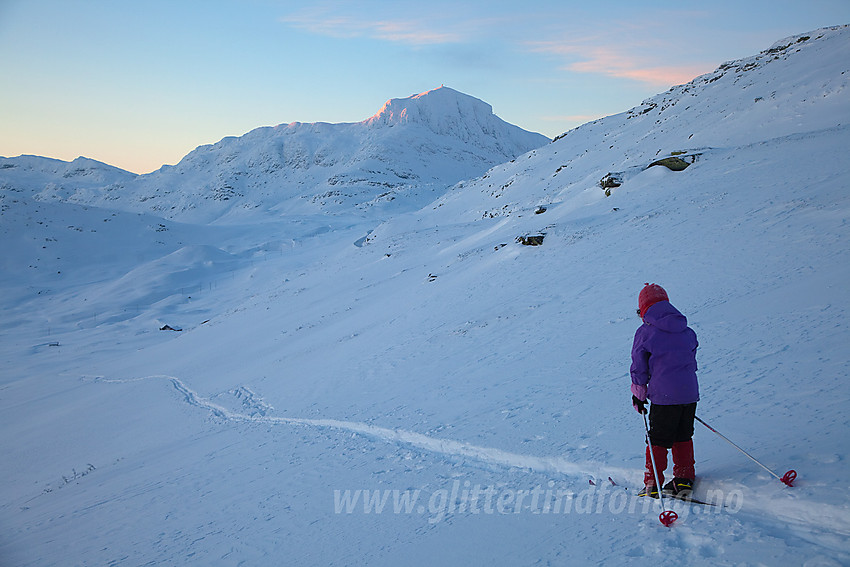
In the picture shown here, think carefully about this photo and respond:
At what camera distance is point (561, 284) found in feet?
42.4

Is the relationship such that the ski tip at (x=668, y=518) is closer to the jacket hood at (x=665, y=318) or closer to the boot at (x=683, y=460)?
the boot at (x=683, y=460)

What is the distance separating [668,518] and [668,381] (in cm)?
109

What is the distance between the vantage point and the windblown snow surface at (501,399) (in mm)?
4141

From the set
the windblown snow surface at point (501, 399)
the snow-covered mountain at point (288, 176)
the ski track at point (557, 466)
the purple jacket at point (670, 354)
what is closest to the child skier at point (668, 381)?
the purple jacket at point (670, 354)

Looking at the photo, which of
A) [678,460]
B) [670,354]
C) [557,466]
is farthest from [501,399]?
[670,354]

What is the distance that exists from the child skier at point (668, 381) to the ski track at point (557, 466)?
0.40m

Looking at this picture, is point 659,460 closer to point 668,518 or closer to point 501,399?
point 668,518

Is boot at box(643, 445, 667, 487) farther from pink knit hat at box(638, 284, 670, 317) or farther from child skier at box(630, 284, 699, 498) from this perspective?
pink knit hat at box(638, 284, 670, 317)

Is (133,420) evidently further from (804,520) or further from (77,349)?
(77,349)

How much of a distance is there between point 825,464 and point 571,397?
10.4 ft

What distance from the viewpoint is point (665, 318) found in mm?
4043

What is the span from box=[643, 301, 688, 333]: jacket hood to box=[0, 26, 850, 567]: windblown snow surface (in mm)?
1405

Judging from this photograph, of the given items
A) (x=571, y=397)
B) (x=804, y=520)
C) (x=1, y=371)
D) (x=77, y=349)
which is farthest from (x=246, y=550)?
(x=77, y=349)

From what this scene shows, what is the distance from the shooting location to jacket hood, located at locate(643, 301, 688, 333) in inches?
158
